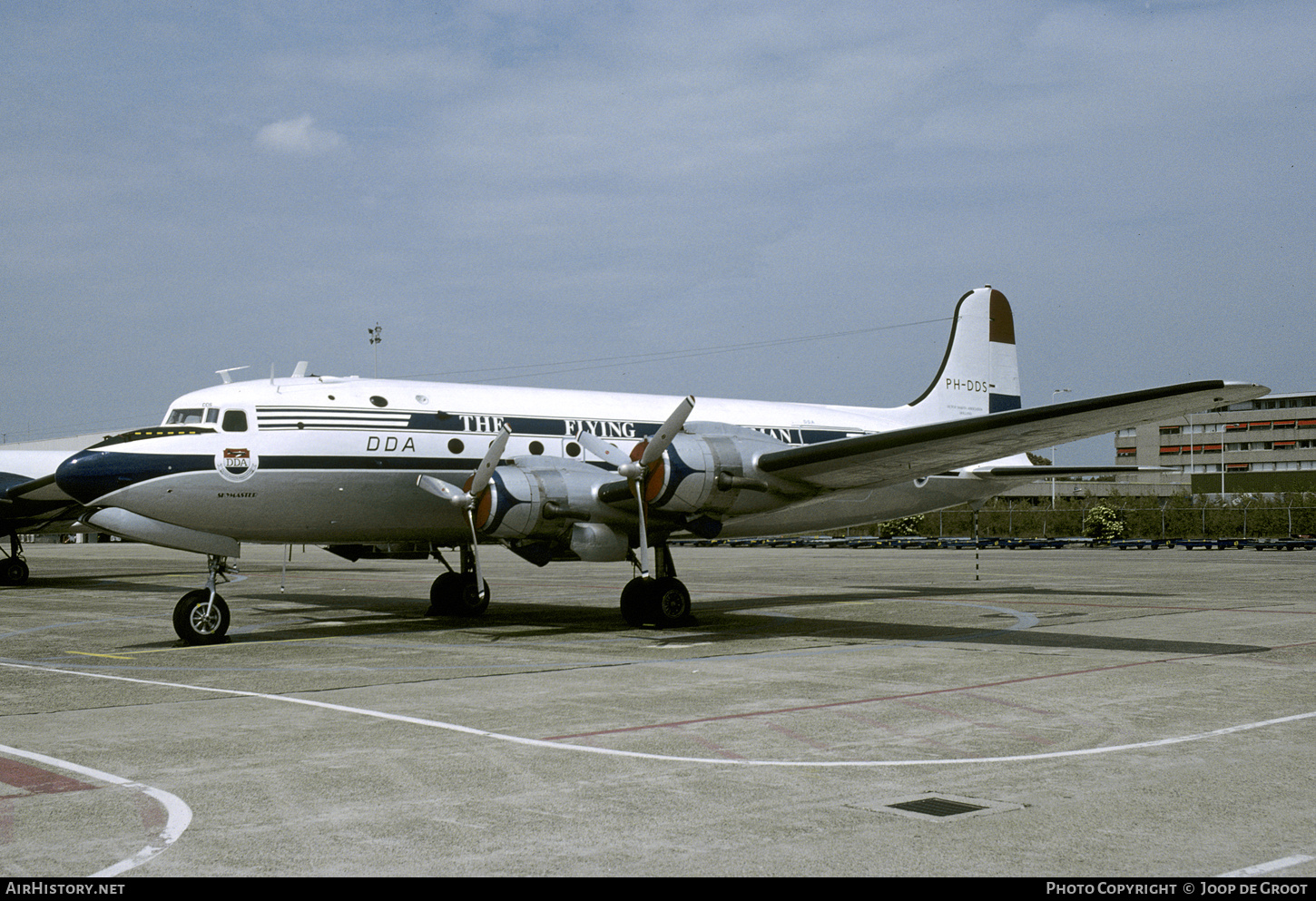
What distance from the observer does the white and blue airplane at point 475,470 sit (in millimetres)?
14852

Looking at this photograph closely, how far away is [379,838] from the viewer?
561 cm

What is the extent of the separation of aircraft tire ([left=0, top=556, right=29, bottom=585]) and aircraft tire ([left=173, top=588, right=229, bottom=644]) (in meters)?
20.3

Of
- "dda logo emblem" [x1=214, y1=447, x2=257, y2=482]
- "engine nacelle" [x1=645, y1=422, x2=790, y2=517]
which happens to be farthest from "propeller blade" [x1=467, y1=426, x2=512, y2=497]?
"dda logo emblem" [x1=214, y1=447, x2=257, y2=482]

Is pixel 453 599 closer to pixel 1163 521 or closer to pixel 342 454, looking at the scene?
pixel 342 454

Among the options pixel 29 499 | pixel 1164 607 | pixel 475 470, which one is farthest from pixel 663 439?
pixel 29 499

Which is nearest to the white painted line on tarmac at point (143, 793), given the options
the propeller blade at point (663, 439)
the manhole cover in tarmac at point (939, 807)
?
the manhole cover in tarmac at point (939, 807)

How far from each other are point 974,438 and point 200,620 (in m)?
10.8

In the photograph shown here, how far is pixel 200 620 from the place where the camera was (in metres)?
15.1

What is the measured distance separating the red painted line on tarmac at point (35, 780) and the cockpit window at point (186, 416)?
8.97 m

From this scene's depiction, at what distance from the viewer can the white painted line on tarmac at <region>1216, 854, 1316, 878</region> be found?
4.90 m

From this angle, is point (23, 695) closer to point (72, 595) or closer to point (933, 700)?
point (933, 700)

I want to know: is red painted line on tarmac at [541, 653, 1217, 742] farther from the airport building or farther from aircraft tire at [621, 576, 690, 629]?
the airport building

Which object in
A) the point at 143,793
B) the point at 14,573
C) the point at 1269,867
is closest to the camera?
the point at 1269,867

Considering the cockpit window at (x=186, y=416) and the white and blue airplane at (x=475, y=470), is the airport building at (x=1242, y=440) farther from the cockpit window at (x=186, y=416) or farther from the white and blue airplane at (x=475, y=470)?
the cockpit window at (x=186, y=416)
